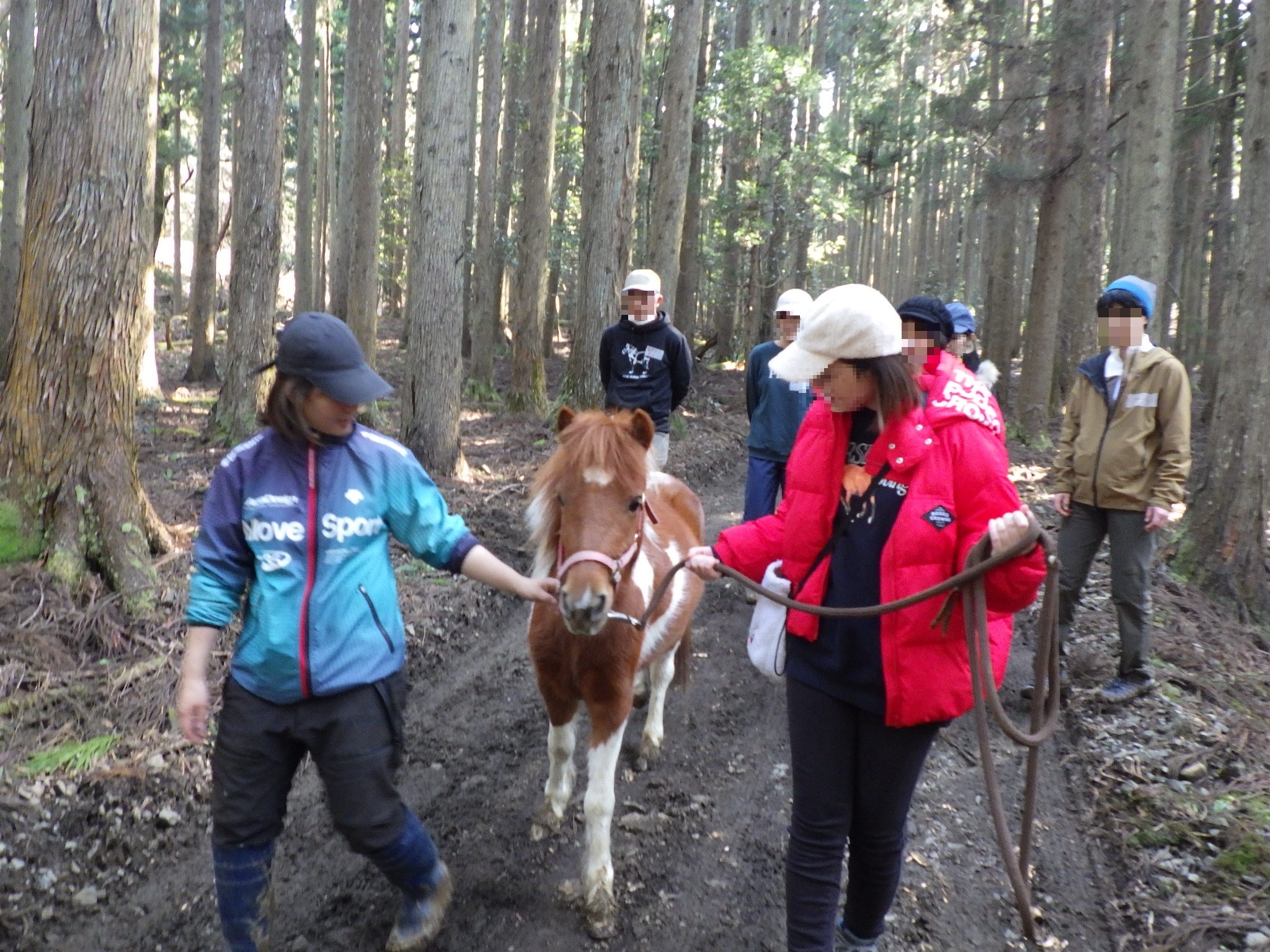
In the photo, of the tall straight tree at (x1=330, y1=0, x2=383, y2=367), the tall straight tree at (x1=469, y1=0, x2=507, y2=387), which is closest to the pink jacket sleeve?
the tall straight tree at (x1=330, y1=0, x2=383, y2=367)

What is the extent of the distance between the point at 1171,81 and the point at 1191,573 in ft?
20.6

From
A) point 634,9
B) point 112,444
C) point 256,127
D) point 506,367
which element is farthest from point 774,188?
point 112,444

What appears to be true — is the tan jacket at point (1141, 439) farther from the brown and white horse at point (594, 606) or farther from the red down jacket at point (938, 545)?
the red down jacket at point (938, 545)

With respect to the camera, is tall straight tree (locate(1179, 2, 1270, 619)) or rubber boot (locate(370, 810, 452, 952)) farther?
tall straight tree (locate(1179, 2, 1270, 619))

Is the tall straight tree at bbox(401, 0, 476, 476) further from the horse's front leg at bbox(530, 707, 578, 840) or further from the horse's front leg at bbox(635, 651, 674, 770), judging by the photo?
the horse's front leg at bbox(530, 707, 578, 840)

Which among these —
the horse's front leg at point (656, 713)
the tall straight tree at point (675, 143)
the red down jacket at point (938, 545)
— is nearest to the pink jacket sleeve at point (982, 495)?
the red down jacket at point (938, 545)

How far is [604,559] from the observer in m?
3.20

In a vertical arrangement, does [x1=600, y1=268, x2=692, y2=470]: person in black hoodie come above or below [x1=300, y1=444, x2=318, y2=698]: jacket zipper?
above

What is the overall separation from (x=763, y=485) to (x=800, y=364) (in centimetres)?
440

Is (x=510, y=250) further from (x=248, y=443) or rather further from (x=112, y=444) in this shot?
(x=248, y=443)

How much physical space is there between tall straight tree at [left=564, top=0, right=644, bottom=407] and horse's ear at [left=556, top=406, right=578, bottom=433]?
8223 millimetres

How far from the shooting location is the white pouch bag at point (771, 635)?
2.96 metres

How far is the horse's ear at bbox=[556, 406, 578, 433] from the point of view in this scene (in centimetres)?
362

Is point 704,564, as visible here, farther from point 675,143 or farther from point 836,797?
point 675,143
